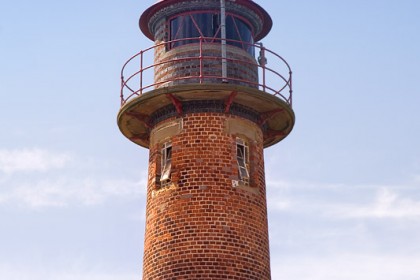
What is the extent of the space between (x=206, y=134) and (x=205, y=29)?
3116mm

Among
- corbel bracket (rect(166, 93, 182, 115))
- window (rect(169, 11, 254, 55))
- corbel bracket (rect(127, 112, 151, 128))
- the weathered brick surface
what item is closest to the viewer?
the weathered brick surface

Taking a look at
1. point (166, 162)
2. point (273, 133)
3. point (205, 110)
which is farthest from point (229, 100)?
point (273, 133)

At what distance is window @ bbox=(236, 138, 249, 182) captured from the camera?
27.3 m

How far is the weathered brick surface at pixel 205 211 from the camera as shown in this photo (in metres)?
25.9

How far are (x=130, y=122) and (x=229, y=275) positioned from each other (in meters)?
5.88

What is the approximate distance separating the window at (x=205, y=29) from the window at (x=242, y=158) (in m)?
2.81

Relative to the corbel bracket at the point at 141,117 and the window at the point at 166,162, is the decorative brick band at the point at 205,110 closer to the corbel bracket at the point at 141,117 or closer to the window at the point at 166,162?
the corbel bracket at the point at 141,117

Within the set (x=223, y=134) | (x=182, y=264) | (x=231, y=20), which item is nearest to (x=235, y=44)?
(x=231, y=20)

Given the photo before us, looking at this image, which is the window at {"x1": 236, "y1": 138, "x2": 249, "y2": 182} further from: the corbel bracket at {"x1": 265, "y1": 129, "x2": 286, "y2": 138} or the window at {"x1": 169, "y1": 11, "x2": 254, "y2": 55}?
the window at {"x1": 169, "y1": 11, "x2": 254, "y2": 55}

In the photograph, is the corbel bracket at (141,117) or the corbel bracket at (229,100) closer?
the corbel bracket at (229,100)

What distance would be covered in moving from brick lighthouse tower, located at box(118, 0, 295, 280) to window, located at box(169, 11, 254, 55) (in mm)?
29

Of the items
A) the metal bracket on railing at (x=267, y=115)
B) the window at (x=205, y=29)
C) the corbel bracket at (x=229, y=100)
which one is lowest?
the corbel bracket at (x=229, y=100)

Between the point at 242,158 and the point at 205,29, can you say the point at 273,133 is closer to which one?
the point at 242,158

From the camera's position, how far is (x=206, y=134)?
27.2 m
